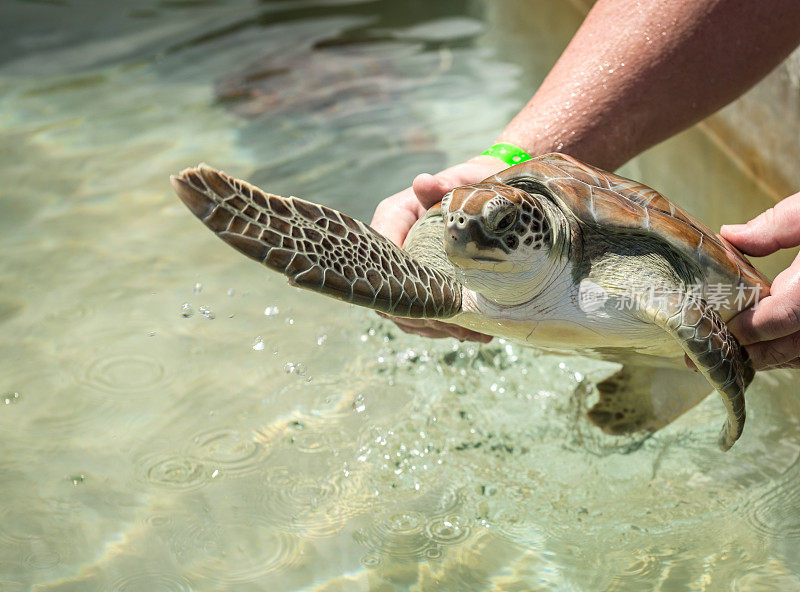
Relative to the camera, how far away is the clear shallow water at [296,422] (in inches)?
73.4

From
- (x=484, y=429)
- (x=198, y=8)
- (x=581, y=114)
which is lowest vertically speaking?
(x=484, y=429)

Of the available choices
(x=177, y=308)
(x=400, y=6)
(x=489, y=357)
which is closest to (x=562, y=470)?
(x=489, y=357)

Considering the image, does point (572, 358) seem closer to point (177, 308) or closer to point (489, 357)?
point (489, 357)

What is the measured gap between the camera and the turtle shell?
1640mm

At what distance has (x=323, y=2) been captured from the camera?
497 centimetres

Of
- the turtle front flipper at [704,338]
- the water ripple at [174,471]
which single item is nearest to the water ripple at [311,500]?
the water ripple at [174,471]

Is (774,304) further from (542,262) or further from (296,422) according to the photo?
(296,422)

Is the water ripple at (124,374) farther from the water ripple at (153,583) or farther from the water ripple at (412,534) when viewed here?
the water ripple at (412,534)

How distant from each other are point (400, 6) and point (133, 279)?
286cm

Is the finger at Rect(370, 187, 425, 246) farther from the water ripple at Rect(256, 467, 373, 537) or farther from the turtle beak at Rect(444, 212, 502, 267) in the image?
the water ripple at Rect(256, 467, 373, 537)

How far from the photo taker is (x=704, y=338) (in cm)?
150

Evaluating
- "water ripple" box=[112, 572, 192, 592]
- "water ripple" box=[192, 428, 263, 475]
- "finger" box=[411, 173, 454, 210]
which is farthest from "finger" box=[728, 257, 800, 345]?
"water ripple" box=[112, 572, 192, 592]

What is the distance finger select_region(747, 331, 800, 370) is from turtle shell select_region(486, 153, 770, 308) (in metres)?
0.11

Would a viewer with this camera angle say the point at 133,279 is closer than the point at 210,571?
No
